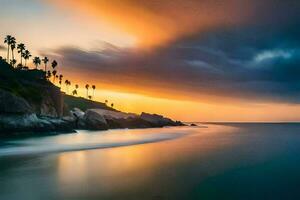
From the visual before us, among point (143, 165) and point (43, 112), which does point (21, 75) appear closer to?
point (43, 112)

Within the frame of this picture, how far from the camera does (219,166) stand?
3409 centimetres

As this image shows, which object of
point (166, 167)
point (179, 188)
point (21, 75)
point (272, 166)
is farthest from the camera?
point (21, 75)

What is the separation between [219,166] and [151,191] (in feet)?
48.8

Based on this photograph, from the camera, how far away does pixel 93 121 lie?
4756 inches

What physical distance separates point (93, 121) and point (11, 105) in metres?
44.5

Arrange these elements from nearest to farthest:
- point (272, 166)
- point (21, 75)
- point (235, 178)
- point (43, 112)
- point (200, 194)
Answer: point (200, 194) → point (235, 178) → point (272, 166) → point (43, 112) → point (21, 75)

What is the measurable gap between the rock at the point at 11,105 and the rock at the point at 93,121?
39180 mm

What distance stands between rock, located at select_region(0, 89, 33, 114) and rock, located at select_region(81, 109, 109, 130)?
1543 inches

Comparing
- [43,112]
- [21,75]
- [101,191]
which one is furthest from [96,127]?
[101,191]

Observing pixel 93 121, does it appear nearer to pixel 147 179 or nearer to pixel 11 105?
pixel 11 105

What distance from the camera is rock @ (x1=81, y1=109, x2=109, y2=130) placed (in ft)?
393

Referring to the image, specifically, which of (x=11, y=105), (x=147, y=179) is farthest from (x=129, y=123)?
(x=147, y=179)

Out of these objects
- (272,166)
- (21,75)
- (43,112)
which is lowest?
(272,166)

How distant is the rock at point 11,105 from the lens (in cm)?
7771
